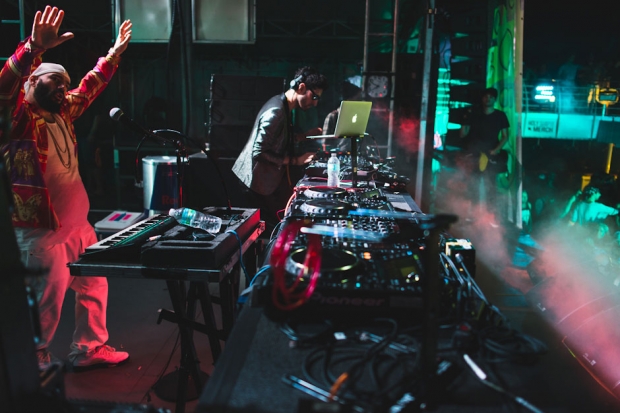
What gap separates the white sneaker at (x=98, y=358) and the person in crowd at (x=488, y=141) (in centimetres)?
464

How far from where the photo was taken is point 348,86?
648 centimetres

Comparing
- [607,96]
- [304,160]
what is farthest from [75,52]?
[607,96]

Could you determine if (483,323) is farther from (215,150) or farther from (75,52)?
(75,52)

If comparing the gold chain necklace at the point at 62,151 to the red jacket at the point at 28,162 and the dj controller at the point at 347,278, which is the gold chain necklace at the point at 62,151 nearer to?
the red jacket at the point at 28,162

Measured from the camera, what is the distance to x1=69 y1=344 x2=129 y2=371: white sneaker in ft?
8.72

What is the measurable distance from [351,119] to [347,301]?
71.8 inches

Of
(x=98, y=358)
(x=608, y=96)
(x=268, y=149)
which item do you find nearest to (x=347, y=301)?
(x=98, y=358)

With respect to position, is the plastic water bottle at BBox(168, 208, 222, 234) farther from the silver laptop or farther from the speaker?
the speaker

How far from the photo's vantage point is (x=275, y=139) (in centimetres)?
334

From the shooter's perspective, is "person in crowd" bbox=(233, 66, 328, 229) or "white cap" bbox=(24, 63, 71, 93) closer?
"white cap" bbox=(24, 63, 71, 93)

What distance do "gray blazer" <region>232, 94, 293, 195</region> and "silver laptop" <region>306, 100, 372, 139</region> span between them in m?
0.65

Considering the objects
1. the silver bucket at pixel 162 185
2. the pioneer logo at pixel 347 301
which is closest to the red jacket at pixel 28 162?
the pioneer logo at pixel 347 301

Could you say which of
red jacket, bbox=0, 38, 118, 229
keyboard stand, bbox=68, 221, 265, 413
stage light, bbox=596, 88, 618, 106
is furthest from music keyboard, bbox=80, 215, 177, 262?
stage light, bbox=596, 88, 618, 106

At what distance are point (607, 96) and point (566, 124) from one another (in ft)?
3.79
